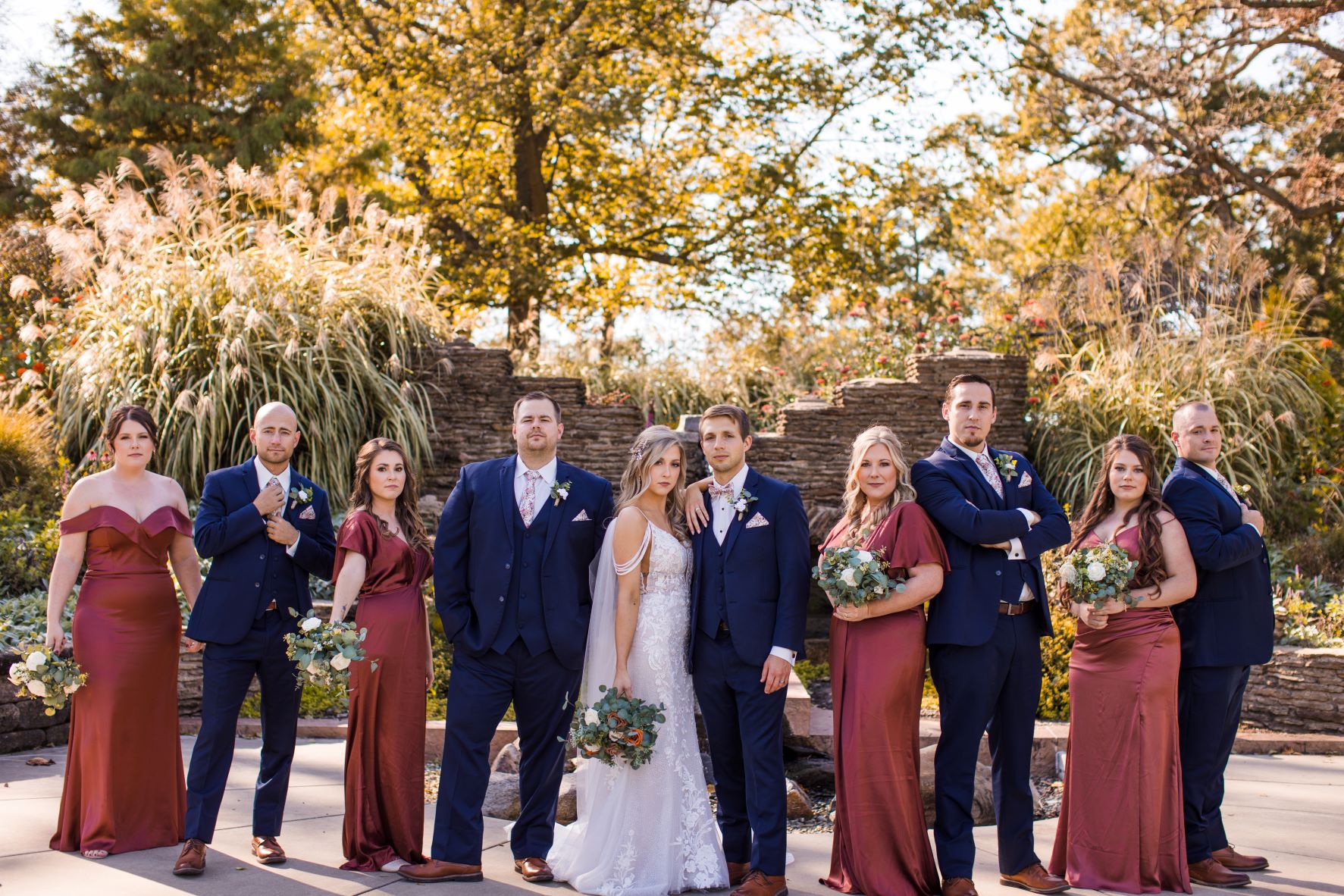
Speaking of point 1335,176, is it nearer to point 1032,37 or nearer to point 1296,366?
point 1032,37

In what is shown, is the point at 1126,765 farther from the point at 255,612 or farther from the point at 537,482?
the point at 255,612

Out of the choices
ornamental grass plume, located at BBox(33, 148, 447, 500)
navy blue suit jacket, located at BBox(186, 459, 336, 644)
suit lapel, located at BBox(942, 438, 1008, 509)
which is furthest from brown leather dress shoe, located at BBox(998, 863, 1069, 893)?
ornamental grass plume, located at BBox(33, 148, 447, 500)

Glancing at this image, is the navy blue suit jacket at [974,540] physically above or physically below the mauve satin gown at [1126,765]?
above

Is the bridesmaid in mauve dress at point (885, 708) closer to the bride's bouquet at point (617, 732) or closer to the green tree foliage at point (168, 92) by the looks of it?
the bride's bouquet at point (617, 732)

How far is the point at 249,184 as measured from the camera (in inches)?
426

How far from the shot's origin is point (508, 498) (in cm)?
507

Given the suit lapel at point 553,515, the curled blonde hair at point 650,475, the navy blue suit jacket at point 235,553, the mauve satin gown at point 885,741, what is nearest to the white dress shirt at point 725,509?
the curled blonde hair at point 650,475

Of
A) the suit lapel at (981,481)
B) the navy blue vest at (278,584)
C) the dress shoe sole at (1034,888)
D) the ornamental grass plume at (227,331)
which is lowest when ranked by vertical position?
the dress shoe sole at (1034,888)

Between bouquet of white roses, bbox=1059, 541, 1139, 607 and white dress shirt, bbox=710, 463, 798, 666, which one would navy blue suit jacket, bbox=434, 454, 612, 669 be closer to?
white dress shirt, bbox=710, 463, 798, 666

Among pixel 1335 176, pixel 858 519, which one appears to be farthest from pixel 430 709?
pixel 1335 176

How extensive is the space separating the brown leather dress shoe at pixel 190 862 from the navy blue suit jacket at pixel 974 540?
300 cm

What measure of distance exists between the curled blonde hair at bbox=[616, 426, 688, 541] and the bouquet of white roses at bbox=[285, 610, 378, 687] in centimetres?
119

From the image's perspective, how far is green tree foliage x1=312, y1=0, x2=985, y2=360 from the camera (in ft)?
54.4

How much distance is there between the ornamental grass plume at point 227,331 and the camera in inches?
372
